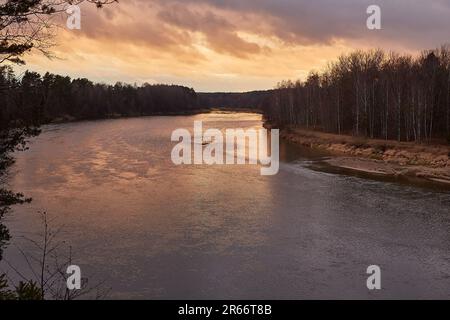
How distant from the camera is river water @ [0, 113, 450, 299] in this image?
12047mm

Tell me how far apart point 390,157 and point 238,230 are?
22.7 metres

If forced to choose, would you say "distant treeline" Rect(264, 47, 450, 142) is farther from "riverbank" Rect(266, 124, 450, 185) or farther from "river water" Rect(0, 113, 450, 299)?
"river water" Rect(0, 113, 450, 299)

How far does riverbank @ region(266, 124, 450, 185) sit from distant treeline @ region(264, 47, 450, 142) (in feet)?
10.3

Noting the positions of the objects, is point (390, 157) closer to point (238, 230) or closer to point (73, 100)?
point (238, 230)

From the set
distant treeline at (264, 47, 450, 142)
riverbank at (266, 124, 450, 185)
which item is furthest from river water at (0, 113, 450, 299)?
distant treeline at (264, 47, 450, 142)

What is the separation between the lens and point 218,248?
Answer: 14586 millimetres

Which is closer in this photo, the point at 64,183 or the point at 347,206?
the point at 347,206

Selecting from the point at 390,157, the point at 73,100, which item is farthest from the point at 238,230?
the point at 73,100

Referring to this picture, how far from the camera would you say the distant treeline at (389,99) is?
133 ft

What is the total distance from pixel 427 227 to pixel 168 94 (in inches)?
4941

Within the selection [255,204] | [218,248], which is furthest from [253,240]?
[255,204]
